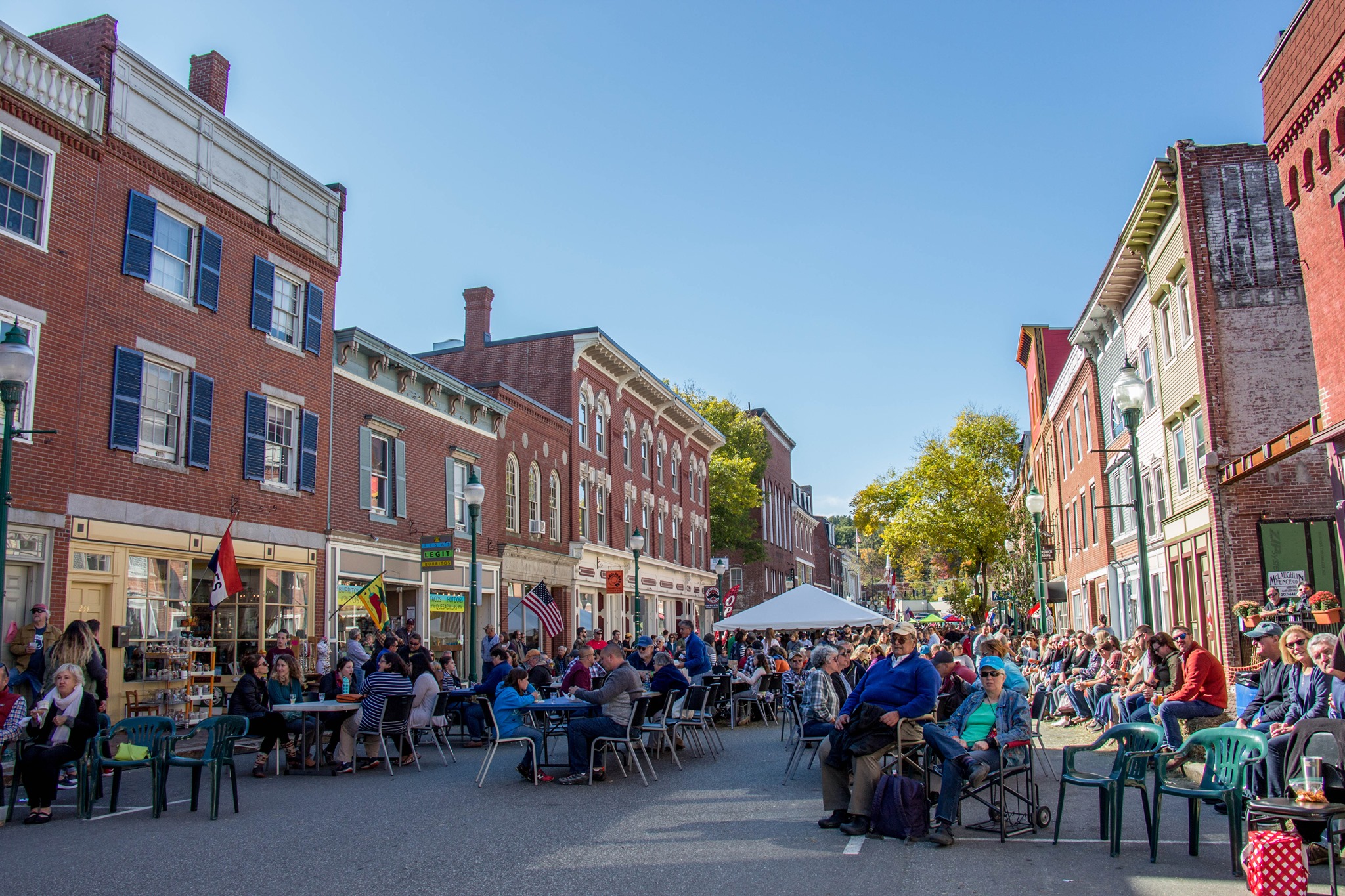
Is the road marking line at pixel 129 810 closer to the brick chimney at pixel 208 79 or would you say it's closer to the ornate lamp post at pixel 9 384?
the ornate lamp post at pixel 9 384

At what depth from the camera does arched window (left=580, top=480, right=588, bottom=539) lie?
34.7 m

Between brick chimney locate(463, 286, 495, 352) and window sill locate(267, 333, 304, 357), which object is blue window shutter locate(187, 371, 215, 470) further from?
brick chimney locate(463, 286, 495, 352)

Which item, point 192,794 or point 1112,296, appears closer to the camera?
point 192,794

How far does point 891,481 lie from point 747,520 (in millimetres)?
11347

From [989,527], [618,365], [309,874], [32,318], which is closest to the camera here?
[309,874]

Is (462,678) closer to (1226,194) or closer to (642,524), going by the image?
(642,524)

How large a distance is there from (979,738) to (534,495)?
77.4 ft

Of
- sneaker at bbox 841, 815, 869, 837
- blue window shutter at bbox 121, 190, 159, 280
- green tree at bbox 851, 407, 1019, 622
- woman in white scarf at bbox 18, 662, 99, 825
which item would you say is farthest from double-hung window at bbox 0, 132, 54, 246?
green tree at bbox 851, 407, 1019, 622

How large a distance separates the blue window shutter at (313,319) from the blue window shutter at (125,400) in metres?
4.76

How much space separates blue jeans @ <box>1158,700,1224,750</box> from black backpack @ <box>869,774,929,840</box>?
4221mm

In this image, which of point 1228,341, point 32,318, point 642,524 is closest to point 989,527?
point 642,524

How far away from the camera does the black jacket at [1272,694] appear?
8.86 m

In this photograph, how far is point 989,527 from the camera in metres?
46.7

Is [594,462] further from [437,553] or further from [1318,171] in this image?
[1318,171]
